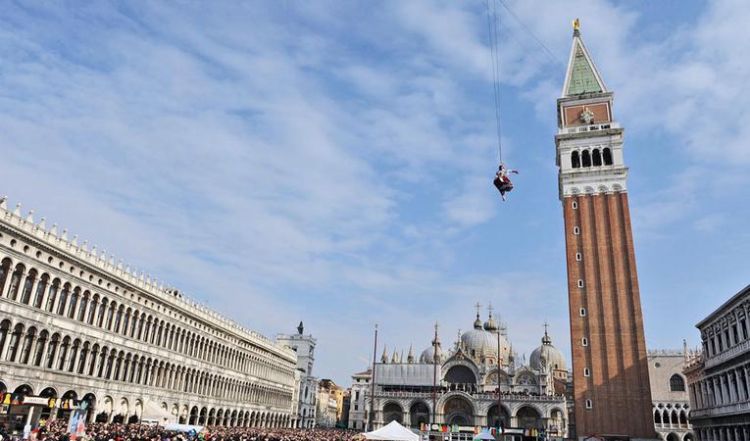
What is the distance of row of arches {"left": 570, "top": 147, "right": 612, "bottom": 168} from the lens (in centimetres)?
5784

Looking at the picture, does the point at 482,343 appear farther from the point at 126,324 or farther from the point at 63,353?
the point at 63,353

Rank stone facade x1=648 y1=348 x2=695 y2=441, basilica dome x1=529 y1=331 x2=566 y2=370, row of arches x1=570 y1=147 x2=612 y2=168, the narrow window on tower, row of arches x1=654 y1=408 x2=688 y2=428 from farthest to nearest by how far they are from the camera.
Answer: basilica dome x1=529 y1=331 x2=566 y2=370 → stone facade x1=648 y1=348 x2=695 y2=441 → row of arches x1=654 y1=408 x2=688 y2=428 → the narrow window on tower → row of arches x1=570 y1=147 x2=612 y2=168

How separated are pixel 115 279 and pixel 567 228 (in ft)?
138

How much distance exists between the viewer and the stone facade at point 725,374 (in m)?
35.1

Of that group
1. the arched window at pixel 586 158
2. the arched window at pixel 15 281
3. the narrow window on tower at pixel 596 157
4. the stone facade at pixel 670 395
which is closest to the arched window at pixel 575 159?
the arched window at pixel 586 158

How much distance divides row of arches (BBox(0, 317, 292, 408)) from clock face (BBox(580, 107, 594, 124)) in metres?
47.6

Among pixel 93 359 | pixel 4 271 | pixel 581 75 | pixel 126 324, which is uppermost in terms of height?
pixel 581 75

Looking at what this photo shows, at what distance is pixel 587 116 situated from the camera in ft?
196

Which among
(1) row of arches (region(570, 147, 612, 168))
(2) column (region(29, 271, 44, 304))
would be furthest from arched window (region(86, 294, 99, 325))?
(1) row of arches (region(570, 147, 612, 168))

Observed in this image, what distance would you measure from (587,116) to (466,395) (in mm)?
36317

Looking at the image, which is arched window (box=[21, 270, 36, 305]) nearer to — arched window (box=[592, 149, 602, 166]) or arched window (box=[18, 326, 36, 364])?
arched window (box=[18, 326, 36, 364])

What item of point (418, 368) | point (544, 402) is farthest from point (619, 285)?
point (418, 368)

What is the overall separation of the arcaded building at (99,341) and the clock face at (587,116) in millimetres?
44646

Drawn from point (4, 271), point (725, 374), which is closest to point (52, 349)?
point (4, 271)
